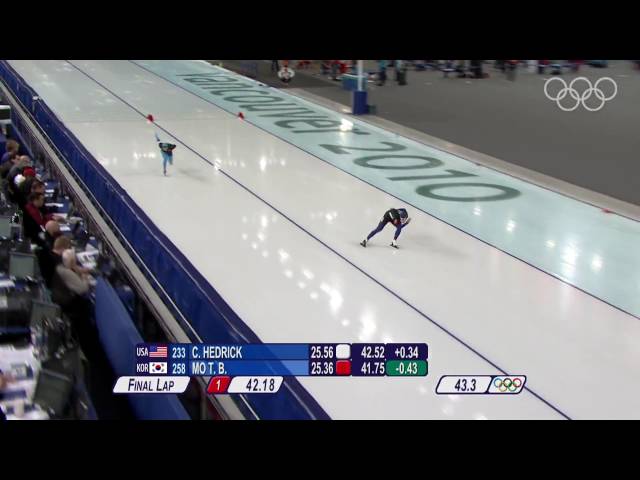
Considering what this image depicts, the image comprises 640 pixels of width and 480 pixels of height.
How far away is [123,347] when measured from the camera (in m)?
5.73

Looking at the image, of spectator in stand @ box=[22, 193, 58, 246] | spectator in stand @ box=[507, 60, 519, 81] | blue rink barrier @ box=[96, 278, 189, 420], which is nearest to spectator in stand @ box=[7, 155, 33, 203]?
spectator in stand @ box=[22, 193, 58, 246]

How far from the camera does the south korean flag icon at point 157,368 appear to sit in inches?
200

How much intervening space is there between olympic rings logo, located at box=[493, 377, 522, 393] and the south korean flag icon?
237 centimetres

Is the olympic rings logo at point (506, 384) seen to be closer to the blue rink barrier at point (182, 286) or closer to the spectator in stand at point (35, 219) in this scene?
the blue rink barrier at point (182, 286)

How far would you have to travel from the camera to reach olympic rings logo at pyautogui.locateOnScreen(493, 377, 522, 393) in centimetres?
580

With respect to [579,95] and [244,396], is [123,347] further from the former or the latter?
[579,95]

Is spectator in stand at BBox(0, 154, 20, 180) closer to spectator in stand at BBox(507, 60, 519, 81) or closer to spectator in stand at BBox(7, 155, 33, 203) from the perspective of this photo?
spectator in stand at BBox(7, 155, 33, 203)

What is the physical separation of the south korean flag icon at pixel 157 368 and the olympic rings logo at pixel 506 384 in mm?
2369

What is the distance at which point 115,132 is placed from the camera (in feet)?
49.6

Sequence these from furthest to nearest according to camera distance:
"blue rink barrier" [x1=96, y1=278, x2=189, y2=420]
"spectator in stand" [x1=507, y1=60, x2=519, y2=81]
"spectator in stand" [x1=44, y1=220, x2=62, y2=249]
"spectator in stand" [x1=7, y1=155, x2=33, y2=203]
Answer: "spectator in stand" [x1=507, y1=60, x2=519, y2=81]
"spectator in stand" [x1=7, y1=155, x2=33, y2=203]
"spectator in stand" [x1=44, y1=220, x2=62, y2=249]
"blue rink barrier" [x1=96, y1=278, x2=189, y2=420]

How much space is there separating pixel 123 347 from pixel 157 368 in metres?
0.74
